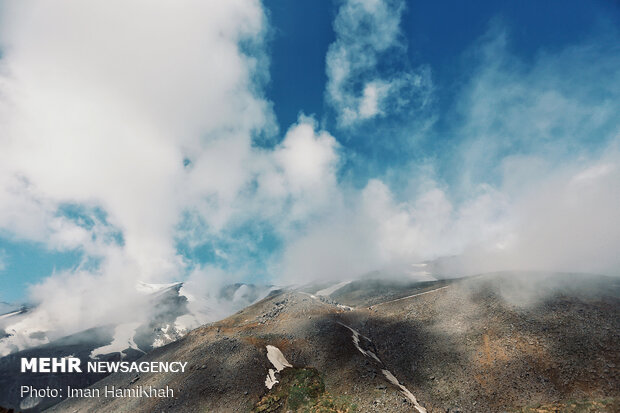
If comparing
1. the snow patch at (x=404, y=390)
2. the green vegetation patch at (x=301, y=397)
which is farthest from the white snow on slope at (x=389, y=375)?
the green vegetation patch at (x=301, y=397)

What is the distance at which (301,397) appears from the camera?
50.3 metres

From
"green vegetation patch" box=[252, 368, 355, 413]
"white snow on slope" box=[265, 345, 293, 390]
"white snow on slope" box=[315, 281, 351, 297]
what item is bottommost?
"green vegetation patch" box=[252, 368, 355, 413]

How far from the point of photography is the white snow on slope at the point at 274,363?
55594 millimetres

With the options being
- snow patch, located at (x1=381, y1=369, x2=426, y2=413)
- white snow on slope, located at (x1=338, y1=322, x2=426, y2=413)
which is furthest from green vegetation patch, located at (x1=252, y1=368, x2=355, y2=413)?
white snow on slope, located at (x1=338, y1=322, x2=426, y2=413)

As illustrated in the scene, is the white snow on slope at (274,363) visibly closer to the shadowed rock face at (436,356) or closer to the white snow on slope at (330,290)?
the shadowed rock face at (436,356)

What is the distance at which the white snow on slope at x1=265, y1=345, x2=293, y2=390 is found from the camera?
55.6 m

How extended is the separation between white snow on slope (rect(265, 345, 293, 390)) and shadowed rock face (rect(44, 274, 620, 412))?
942 millimetres

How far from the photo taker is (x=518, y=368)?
151 feet

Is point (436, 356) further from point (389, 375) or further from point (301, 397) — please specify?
point (301, 397)

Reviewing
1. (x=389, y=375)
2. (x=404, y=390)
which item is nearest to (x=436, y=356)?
(x=389, y=375)

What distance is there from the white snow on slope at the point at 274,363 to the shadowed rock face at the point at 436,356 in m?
0.94

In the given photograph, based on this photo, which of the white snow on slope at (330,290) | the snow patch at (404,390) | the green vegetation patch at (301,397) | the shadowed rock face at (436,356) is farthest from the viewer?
the white snow on slope at (330,290)

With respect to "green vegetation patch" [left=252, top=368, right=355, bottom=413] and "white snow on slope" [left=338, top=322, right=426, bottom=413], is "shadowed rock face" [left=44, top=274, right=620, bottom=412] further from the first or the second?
"white snow on slope" [left=338, top=322, right=426, bottom=413]

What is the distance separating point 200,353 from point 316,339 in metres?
27.9
